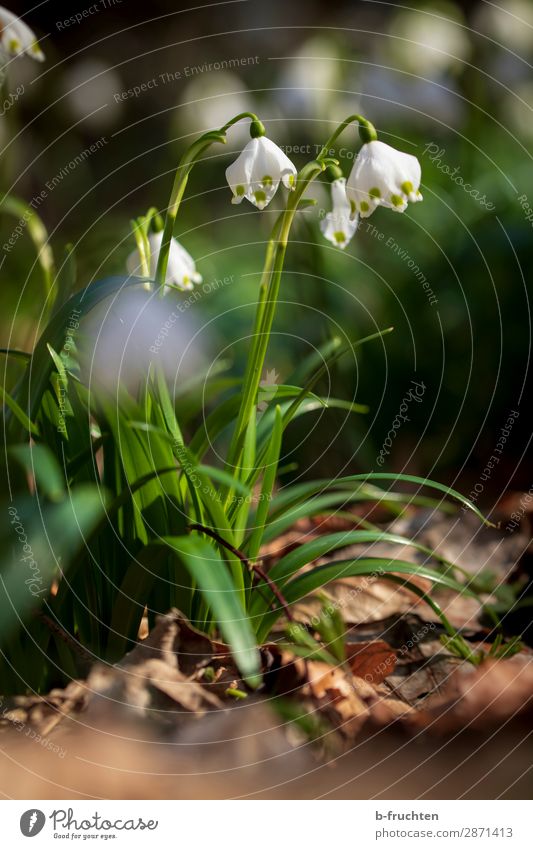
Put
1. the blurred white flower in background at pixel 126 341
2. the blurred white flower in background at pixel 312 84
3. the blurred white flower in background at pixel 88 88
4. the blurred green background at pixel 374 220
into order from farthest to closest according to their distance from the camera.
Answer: the blurred white flower in background at pixel 88 88, the blurred white flower in background at pixel 312 84, the blurred green background at pixel 374 220, the blurred white flower in background at pixel 126 341

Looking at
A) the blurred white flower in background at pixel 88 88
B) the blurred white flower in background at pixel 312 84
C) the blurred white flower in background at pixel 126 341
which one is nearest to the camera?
the blurred white flower in background at pixel 126 341

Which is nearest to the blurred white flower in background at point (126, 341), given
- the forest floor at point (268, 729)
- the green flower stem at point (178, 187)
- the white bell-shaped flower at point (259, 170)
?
the green flower stem at point (178, 187)

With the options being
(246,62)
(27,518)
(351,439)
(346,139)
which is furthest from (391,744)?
(246,62)

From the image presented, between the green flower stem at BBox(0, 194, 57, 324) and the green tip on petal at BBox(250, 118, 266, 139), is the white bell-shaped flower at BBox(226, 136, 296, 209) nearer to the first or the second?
the green tip on petal at BBox(250, 118, 266, 139)

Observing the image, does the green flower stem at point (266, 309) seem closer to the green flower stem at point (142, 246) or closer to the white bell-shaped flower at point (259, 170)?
the white bell-shaped flower at point (259, 170)

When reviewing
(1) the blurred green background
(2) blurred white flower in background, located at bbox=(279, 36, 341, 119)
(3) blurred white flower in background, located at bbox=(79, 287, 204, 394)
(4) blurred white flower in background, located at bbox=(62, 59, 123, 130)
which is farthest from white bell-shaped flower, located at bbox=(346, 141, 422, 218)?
(4) blurred white flower in background, located at bbox=(62, 59, 123, 130)

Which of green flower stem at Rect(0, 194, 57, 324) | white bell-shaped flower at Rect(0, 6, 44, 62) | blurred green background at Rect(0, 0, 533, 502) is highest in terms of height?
blurred green background at Rect(0, 0, 533, 502)

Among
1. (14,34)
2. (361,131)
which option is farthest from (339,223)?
(14,34)
